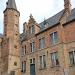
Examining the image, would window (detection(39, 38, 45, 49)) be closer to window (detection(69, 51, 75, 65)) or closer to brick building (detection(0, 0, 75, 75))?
brick building (detection(0, 0, 75, 75))

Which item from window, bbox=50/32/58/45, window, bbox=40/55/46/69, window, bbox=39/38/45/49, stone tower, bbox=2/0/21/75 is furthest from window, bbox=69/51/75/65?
stone tower, bbox=2/0/21/75

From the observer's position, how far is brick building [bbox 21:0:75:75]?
23748 millimetres

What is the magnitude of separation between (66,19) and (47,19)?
21.8ft

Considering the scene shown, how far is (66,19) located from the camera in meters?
25.8

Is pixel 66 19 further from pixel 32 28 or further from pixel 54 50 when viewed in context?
pixel 32 28

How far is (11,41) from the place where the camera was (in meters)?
32.5

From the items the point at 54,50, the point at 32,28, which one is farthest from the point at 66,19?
the point at 32,28

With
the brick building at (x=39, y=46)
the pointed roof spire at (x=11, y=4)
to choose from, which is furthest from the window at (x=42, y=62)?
the pointed roof spire at (x=11, y=4)

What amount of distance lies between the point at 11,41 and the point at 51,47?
9496 mm

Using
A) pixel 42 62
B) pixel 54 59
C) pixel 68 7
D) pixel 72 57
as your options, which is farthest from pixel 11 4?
pixel 72 57

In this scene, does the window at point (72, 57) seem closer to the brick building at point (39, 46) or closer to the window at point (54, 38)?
the brick building at point (39, 46)

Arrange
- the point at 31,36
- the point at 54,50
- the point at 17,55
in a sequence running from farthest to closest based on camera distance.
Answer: the point at 17,55
the point at 31,36
the point at 54,50

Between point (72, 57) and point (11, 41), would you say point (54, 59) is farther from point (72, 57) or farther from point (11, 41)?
point (11, 41)

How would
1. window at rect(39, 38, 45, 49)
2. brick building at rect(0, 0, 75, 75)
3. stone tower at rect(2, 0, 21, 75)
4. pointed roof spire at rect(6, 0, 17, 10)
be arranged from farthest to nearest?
pointed roof spire at rect(6, 0, 17, 10)
stone tower at rect(2, 0, 21, 75)
window at rect(39, 38, 45, 49)
brick building at rect(0, 0, 75, 75)
